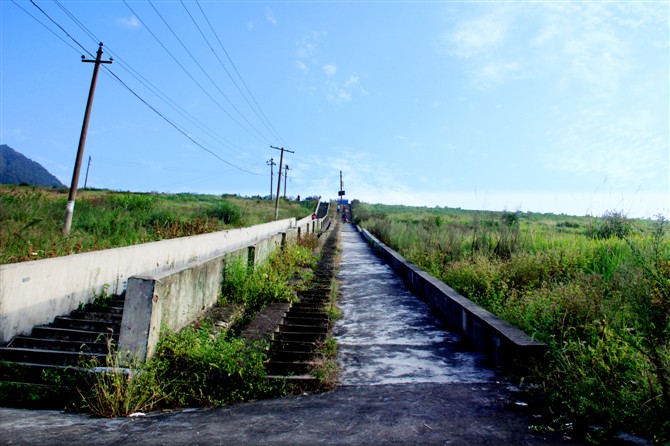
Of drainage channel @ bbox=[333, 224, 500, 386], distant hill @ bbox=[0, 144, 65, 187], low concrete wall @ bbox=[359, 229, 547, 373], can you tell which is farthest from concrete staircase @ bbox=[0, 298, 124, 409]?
distant hill @ bbox=[0, 144, 65, 187]

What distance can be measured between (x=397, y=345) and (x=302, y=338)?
129cm

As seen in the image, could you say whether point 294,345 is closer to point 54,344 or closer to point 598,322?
point 54,344

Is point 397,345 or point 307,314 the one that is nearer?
point 397,345

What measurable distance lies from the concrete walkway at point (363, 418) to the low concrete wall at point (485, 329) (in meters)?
0.24

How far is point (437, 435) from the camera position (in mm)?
3125

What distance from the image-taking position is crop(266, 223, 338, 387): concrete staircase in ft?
14.9

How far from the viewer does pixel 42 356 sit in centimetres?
462

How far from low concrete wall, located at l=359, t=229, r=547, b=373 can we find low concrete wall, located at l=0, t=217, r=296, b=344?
159 inches

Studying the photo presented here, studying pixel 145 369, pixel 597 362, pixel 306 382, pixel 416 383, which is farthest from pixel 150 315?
pixel 597 362

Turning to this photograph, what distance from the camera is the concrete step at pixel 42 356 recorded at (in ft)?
14.9

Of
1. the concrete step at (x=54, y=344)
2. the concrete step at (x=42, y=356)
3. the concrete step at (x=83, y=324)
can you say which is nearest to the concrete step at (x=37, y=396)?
the concrete step at (x=42, y=356)

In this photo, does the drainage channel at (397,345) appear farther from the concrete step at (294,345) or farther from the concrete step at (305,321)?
the concrete step at (294,345)

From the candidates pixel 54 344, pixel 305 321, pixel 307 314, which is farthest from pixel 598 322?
pixel 54 344

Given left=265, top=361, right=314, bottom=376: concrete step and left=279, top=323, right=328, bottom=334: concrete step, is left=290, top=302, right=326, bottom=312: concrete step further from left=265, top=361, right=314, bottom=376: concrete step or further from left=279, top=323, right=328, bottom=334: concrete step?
left=265, top=361, right=314, bottom=376: concrete step
